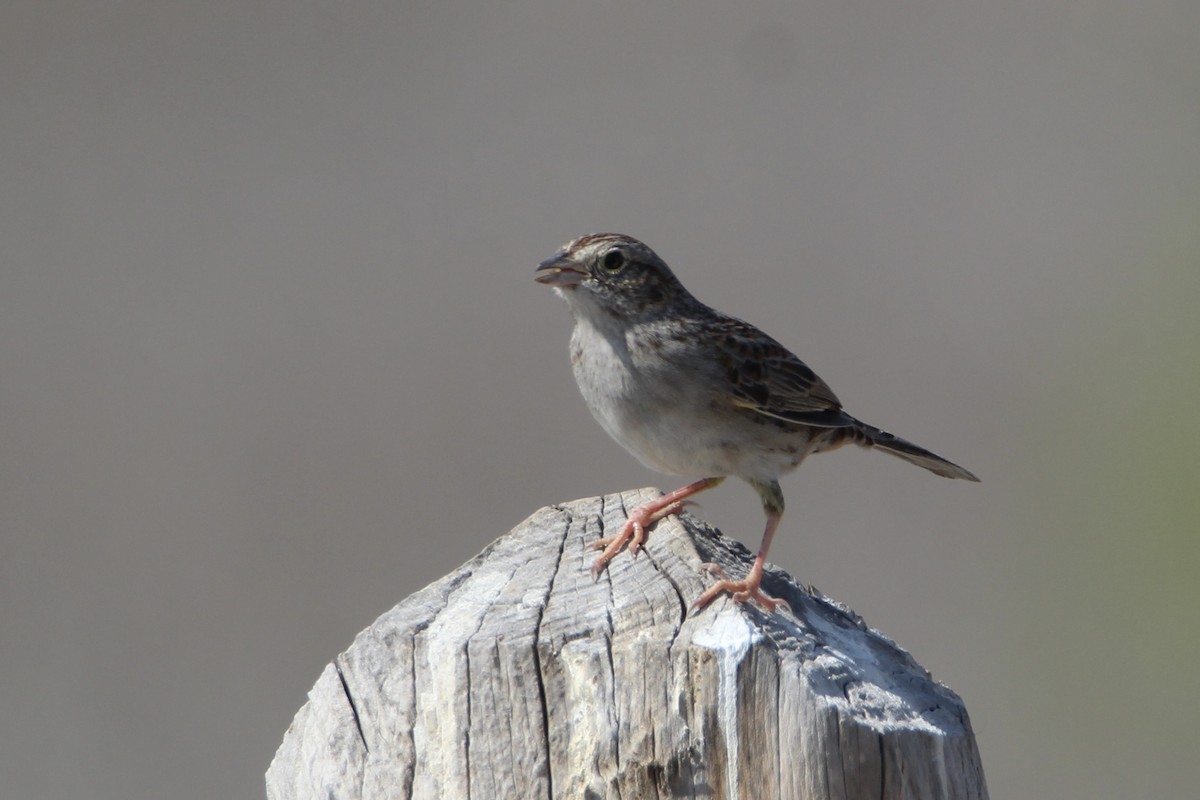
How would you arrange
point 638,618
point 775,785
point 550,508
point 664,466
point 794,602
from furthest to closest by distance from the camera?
1. point 664,466
2. point 550,508
3. point 794,602
4. point 638,618
5. point 775,785

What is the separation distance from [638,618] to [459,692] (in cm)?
40

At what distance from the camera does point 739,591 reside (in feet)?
9.64

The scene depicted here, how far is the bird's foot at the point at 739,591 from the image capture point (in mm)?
2834

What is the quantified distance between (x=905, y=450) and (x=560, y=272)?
185 centimetres

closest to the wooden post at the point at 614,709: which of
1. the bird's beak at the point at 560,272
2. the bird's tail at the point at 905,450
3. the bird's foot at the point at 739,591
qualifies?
the bird's foot at the point at 739,591

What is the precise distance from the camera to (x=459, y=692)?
8.77 ft

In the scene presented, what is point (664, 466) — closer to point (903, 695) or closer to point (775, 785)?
point (903, 695)

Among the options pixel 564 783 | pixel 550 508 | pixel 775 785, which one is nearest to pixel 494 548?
pixel 550 508

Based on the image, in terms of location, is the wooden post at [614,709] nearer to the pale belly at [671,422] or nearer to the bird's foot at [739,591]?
the bird's foot at [739,591]

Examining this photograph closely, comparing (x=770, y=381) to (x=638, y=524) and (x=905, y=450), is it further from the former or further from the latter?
(x=638, y=524)

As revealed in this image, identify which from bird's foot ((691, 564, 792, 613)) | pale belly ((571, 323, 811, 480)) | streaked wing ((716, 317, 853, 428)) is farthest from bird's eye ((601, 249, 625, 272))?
bird's foot ((691, 564, 792, 613))

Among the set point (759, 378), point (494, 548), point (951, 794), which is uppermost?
point (759, 378)

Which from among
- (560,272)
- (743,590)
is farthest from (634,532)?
(560,272)

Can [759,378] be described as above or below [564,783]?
above
